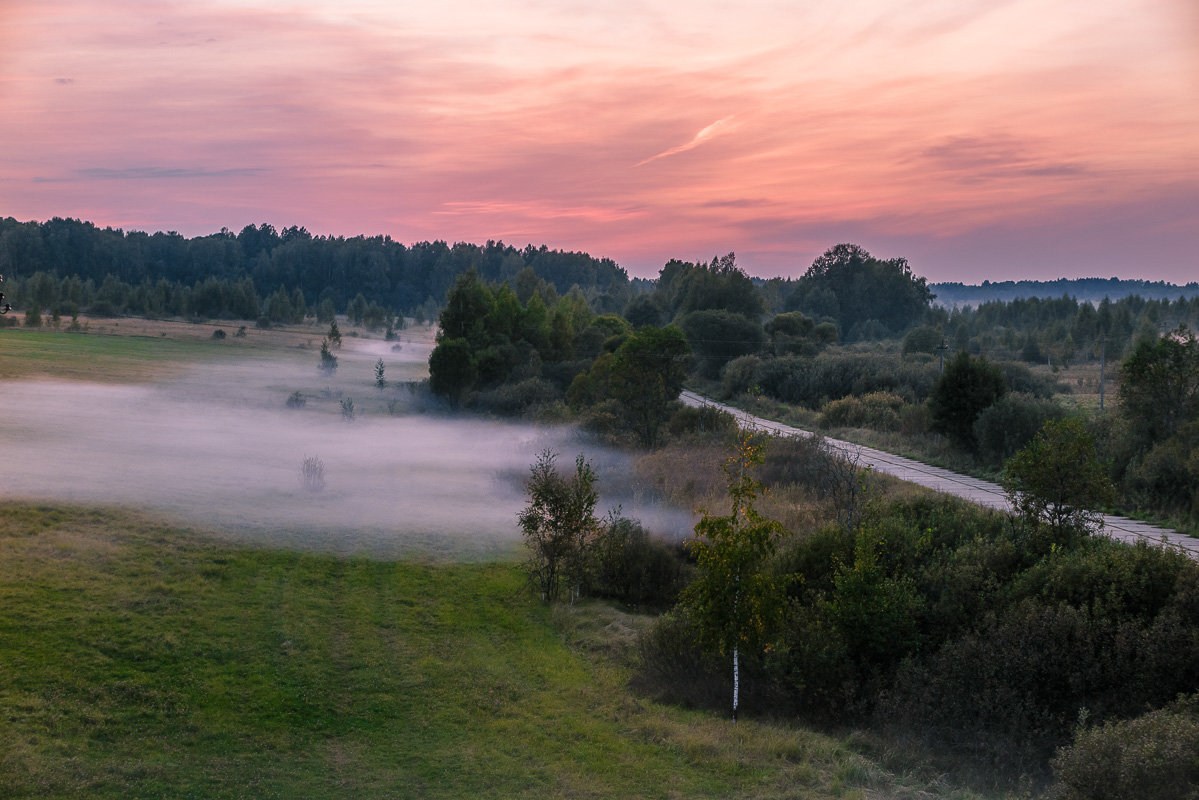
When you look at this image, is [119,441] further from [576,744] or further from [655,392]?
[576,744]

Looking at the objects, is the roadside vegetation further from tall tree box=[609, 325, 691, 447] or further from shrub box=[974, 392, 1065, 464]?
tall tree box=[609, 325, 691, 447]

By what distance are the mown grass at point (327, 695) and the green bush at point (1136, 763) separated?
224 cm

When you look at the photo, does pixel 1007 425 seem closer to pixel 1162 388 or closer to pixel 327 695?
pixel 1162 388

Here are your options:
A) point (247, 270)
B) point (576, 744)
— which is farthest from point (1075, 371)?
point (247, 270)

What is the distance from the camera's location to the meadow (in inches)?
527

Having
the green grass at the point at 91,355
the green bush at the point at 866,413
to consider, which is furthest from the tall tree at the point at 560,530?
the green grass at the point at 91,355

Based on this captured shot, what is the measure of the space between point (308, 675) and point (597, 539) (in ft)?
30.6

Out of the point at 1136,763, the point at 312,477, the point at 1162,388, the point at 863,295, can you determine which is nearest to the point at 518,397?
the point at 312,477

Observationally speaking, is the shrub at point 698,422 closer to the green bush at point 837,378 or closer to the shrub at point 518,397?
the shrub at point 518,397

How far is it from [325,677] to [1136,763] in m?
14.5

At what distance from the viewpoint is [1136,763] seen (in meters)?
9.82

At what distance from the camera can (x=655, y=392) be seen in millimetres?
41625

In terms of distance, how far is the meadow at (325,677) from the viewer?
44.0ft

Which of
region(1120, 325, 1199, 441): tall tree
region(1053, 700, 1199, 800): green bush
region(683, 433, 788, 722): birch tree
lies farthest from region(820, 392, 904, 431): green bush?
region(1053, 700, 1199, 800): green bush
